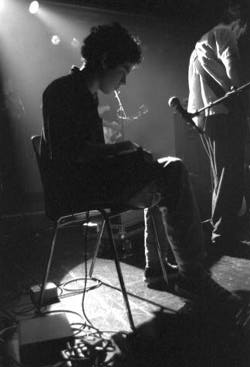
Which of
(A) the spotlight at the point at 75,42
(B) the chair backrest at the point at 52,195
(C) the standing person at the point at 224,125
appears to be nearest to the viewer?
(B) the chair backrest at the point at 52,195

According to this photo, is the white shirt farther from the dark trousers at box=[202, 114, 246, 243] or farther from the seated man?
the seated man

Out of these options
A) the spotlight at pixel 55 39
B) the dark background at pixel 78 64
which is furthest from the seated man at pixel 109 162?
the spotlight at pixel 55 39

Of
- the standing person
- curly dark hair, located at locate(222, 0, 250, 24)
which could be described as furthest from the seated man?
curly dark hair, located at locate(222, 0, 250, 24)

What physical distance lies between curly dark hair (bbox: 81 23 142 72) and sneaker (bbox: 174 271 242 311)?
133cm

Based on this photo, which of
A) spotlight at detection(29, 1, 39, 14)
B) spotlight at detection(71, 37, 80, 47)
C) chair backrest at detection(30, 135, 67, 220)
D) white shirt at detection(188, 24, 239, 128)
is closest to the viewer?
chair backrest at detection(30, 135, 67, 220)

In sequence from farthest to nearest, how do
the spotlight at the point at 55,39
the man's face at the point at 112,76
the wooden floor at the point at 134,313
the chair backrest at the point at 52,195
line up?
the spotlight at the point at 55,39 → the man's face at the point at 112,76 → the chair backrest at the point at 52,195 → the wooden floor at the point at 134,313

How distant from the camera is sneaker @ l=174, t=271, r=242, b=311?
221cm

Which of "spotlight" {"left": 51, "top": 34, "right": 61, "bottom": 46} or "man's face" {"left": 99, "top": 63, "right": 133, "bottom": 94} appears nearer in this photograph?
"man's face" {"left": 99, "top": 63, "right": 133, "bottom": 94}

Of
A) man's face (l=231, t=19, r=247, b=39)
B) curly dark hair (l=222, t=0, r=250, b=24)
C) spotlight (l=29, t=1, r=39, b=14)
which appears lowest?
man's face (l=231, t=19, r=247, b=39)

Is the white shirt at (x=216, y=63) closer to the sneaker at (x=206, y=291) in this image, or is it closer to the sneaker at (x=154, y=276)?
the sneaker at (x=154, y=276)

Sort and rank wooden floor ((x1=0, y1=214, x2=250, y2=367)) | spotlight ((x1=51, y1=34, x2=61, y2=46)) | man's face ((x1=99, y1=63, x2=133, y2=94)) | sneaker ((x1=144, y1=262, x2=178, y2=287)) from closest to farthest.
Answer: wooden floor ((x1=0, y1=214, x2=250, y2=367)), man's face ((x1=99, y1=63, x2=133, y2=94)), sneaker ((x1=144, y1=262, x2=178, y2=287)), spotlight ((x1=51, y1=34, x2=61, y2=46))

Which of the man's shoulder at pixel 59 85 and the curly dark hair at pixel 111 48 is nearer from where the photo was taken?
the man's shoulder at pixel 59 85

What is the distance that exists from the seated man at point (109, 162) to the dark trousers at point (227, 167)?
1.23 meters

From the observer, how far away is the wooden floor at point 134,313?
175 cm
